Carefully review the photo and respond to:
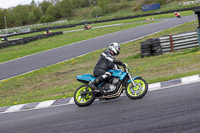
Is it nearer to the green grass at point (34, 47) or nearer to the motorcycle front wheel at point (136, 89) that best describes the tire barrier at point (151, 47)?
the motorcycle front wheel at point (136, 89)

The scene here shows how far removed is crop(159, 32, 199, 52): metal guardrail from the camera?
1636 cm

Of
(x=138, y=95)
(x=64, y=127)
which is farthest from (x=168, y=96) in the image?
(x=64, y=127)

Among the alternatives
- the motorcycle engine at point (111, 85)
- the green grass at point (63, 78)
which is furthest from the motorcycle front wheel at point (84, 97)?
the green grass at point (63, 78)

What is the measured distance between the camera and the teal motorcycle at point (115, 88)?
801cm

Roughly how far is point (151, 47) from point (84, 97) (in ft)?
28.9

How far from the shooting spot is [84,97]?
844 centimetres

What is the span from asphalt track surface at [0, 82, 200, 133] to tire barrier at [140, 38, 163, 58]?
26.1ft

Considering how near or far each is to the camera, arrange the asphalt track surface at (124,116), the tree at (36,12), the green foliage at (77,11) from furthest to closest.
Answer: the tree at (36,12), the green foliage at (77,11), the asphalt track surface at (124,116)

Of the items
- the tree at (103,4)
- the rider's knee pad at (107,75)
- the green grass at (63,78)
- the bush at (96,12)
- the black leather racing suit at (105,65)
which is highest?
the tree at (103,4)

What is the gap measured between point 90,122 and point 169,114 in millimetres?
1691

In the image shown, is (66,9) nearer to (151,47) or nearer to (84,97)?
(151,47)

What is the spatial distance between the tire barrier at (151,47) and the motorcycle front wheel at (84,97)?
8287 millimetres

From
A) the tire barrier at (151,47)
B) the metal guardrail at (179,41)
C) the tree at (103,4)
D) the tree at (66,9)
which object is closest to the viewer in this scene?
the tire barrier at (151,47)

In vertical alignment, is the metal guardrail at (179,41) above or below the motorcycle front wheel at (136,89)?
above
